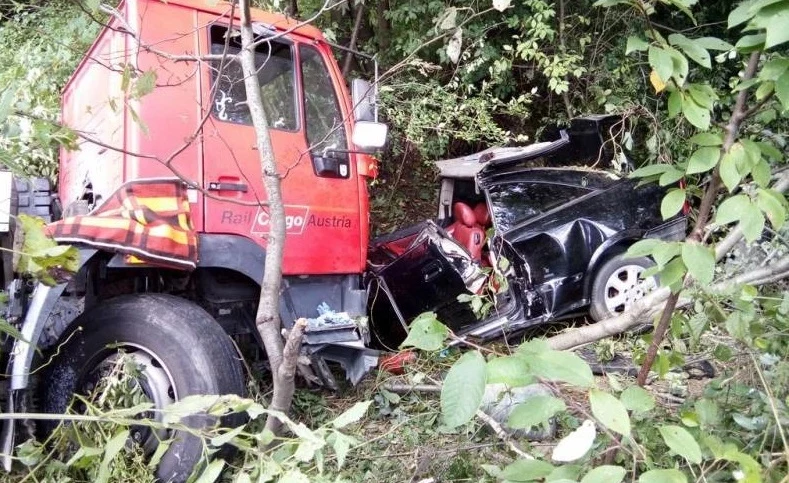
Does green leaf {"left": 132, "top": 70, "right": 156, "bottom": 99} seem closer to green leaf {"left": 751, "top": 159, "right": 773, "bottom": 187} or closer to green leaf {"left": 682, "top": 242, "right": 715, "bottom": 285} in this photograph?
green leaf {"left": 682, "top": 242, "right": 715, "bottom": 285}

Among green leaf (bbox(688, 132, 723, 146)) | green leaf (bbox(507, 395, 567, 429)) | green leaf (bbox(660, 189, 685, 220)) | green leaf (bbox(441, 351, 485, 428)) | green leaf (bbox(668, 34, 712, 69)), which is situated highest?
green leaf (bbox(668, 34, 712, 69))

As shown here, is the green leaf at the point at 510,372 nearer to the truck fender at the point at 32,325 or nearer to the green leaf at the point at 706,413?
the green leaf at the point at 706,413

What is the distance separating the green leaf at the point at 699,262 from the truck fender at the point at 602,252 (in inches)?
121

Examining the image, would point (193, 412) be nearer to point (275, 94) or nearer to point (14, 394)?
point (14, 394)

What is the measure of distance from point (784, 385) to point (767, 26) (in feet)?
4.60

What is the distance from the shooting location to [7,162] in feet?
6.02

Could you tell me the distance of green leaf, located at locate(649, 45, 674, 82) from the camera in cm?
135

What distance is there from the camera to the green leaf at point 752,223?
4.31 feet

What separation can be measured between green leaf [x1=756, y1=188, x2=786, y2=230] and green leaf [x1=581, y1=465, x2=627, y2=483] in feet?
1.96

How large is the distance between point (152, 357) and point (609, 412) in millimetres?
2177

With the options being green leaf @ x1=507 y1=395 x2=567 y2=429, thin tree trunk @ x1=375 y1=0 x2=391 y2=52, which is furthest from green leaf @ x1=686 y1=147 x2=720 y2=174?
thin tree trunk @ x1=375 y1=0 x2=391 y2=52

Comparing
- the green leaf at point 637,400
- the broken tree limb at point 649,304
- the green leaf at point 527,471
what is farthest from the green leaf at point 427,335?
the broken tree limb at point 649,304

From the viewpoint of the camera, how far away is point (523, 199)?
14.7ft

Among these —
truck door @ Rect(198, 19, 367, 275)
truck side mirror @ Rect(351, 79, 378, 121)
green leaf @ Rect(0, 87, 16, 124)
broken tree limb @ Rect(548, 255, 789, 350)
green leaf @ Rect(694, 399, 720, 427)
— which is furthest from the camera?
truck side mirror @ Rect(351, 79, 378, 121)
